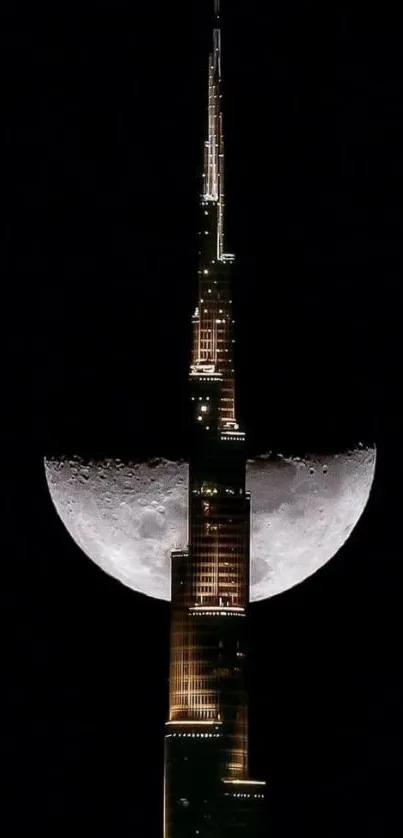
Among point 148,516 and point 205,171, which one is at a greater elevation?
point 205,171

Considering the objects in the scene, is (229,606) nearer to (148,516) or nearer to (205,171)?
(148,516)

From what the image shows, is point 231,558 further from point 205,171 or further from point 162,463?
point 205,171

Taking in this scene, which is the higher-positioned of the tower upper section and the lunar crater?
the tower upper section

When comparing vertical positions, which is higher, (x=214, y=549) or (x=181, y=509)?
(x=181, y=509)

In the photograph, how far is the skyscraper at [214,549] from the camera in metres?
123

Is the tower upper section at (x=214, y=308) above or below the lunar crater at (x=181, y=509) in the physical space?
above

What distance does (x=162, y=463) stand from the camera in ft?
402

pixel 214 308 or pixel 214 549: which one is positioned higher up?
pixel 214 308

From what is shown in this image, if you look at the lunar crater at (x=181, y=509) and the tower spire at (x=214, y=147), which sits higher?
the tower spire at (x=214, y=147)

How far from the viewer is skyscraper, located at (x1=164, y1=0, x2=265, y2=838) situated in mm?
122938

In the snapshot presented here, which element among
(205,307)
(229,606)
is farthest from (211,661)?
(205,307)

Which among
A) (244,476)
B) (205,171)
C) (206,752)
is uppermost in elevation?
(205,171)

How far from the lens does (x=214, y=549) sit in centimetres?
12388

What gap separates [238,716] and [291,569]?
4.87 metres
